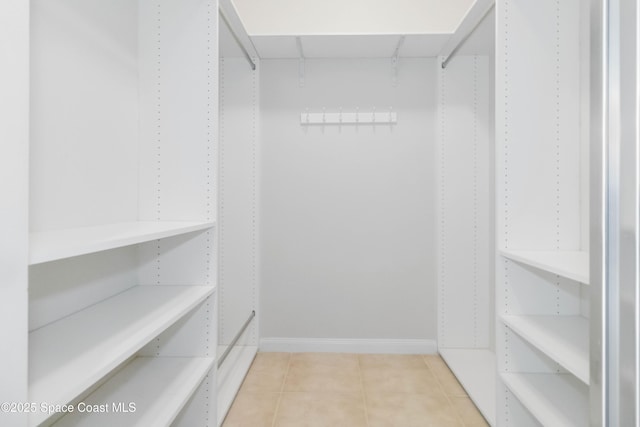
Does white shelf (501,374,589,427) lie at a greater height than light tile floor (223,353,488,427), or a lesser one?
greater

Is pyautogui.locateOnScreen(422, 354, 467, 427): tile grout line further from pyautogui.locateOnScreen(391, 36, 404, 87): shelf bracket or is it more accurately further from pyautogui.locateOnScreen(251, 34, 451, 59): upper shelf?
pyautogui.locateOnScreen(251, 34, 451, 59): upper shelf

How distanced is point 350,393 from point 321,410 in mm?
245

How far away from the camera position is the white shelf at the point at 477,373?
1955mm

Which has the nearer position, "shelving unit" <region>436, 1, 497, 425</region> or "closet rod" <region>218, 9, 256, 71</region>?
"closet rod" <region>218, 9, 256, 71</region>

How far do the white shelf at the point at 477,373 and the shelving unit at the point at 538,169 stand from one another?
0.30 m

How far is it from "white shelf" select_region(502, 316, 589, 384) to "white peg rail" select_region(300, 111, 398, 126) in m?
1.64

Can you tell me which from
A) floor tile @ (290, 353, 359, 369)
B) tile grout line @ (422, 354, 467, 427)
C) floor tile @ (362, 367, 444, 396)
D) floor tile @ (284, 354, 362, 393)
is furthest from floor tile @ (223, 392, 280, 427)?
tile grout line @ (422, 354, 467, 427)

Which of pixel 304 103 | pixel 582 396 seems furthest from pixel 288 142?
pixel 582 396

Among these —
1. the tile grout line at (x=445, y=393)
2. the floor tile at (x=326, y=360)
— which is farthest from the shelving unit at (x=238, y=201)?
the tile grout line at (x=445, y=393)

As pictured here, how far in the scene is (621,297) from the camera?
2.32 feet

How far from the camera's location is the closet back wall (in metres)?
2.71

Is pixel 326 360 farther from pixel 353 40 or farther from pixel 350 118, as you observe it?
pixel 353 40

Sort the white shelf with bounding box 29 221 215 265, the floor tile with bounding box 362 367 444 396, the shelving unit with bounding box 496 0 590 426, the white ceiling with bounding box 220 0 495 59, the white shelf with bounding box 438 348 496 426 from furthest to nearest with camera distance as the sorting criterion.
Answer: the white ceiling with bounding box 220 0 495 59
the floor tile with bounding box 362 367 444 396
the white shelf with bounding box 438 348 496 426
the shelving unit with bounding box 496 0 590 426
the white shelf with bounding box 29 221 215 265

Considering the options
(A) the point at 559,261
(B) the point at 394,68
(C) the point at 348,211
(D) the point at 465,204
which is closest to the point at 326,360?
(C) the point at 348,211
